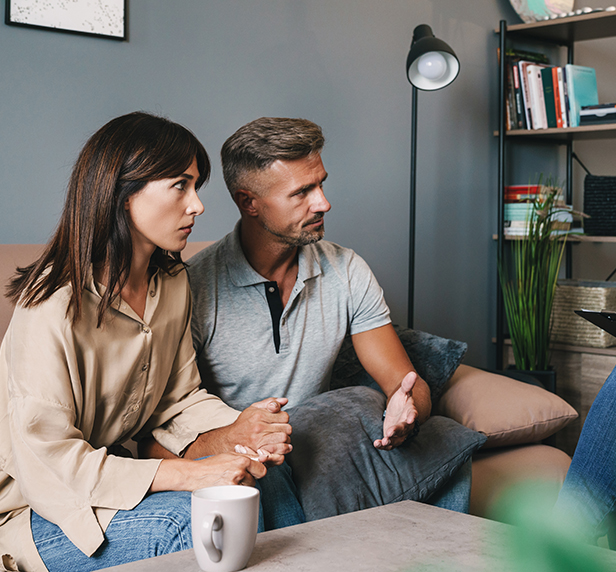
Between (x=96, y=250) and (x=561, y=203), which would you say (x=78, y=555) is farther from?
(x=561, y=203)

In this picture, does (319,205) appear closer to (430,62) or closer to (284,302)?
(284,302)

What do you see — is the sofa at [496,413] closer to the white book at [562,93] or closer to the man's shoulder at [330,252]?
the man's shoulder at [330,252]

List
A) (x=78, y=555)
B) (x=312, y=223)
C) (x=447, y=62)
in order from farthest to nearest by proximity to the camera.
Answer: (x=447, y=62) → (x=312, y=223) → (x=78, y=555)

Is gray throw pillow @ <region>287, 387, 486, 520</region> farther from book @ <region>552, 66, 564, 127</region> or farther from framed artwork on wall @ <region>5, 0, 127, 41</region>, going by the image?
book @ <region>552, 66, 564, 127</region>

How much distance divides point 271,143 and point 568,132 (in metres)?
1.80

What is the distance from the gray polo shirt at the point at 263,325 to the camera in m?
1.41

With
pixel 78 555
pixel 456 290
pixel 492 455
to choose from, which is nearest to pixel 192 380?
pixel 78 555

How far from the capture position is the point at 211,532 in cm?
62

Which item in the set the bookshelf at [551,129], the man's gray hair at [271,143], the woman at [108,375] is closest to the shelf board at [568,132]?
the bookshelf at [551,129]

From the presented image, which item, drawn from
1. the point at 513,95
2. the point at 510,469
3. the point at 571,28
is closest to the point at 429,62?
the point at 513,95

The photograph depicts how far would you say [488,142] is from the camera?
2.95 m

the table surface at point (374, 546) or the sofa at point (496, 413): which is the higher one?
the table surface at point (374, 546)

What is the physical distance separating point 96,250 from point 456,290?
6.83ft

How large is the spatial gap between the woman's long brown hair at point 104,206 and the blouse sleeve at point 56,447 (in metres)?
0.08
